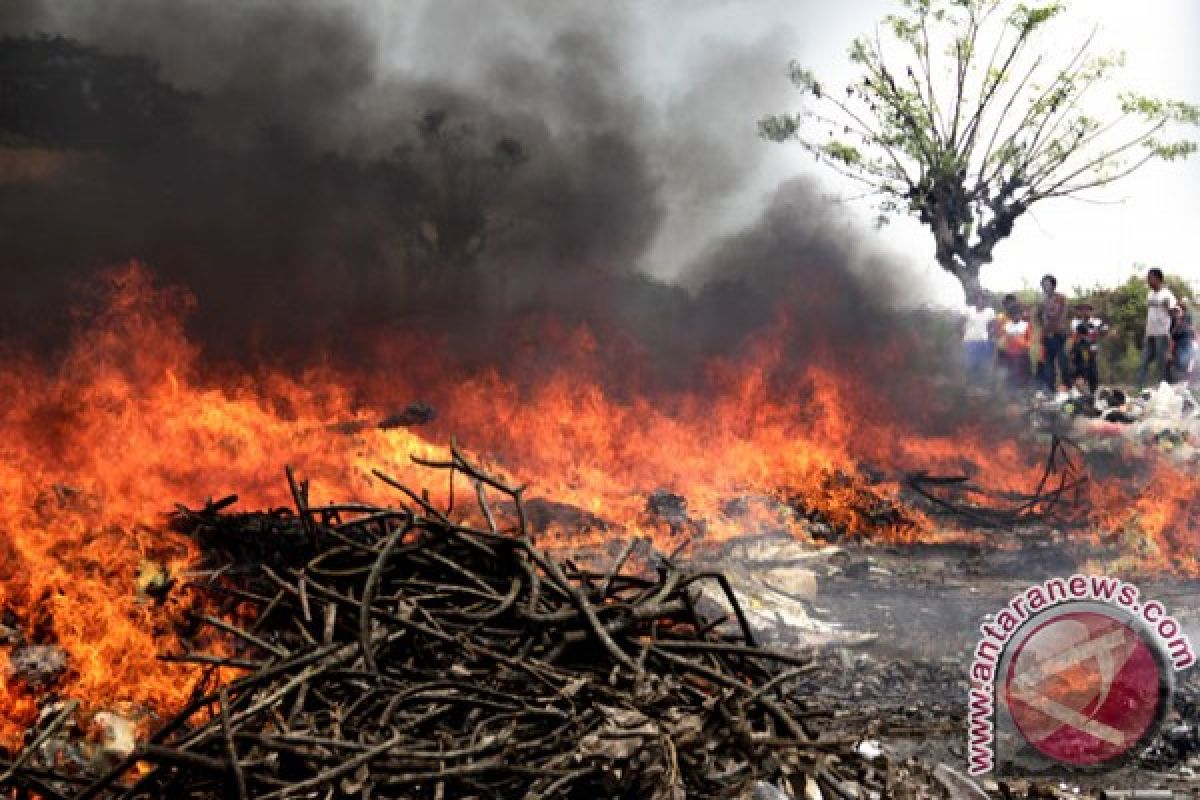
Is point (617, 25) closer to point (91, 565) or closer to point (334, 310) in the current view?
point (334, 310)

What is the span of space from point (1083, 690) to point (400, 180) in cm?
964

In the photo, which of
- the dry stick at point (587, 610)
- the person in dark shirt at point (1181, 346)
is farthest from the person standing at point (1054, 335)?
the dry stick at point (587, 610)

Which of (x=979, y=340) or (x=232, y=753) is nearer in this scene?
(x=232, y=753)

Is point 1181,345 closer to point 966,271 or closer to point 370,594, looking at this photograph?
point 966,271

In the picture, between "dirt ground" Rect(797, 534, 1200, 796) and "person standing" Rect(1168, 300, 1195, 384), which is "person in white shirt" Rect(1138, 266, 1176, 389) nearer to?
"person standing" Rect(1168, 300, 1195, 384)

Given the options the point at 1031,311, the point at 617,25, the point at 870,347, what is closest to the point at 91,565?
the point at 617,25

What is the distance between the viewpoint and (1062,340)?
16156 mm

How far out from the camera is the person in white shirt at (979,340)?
16250mm

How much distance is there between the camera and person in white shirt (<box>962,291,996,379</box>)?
1625cm

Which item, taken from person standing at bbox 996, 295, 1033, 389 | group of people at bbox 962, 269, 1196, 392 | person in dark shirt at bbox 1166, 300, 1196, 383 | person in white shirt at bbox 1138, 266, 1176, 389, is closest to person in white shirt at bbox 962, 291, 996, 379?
group of people at bbox 962, 269, 1196, 392

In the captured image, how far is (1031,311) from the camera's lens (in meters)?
16.3

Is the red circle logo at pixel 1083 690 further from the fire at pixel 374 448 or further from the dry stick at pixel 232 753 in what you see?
the dry stick at pixel 232 753

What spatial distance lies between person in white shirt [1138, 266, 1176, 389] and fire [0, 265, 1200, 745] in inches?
87.4

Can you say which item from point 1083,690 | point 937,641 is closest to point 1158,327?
point 937,641
